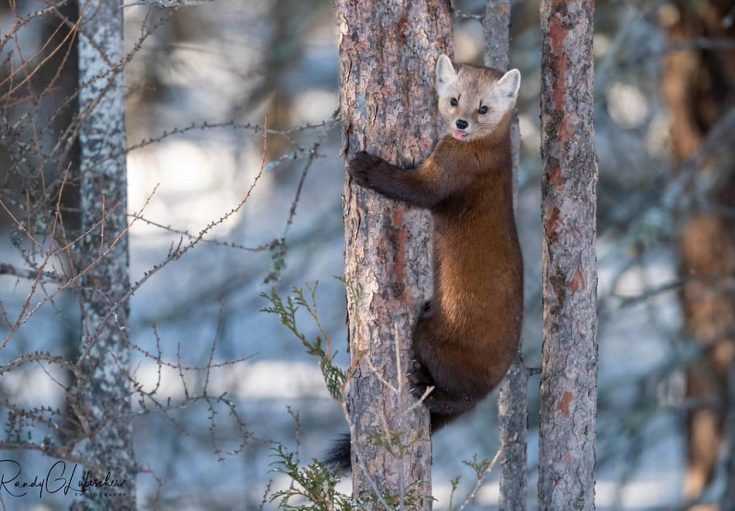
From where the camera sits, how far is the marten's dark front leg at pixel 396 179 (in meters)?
3.96

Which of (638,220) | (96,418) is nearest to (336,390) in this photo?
(96,418)

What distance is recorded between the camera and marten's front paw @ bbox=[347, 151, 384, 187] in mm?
3951

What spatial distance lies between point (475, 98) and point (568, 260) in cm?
76

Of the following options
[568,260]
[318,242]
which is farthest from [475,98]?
[318,242]

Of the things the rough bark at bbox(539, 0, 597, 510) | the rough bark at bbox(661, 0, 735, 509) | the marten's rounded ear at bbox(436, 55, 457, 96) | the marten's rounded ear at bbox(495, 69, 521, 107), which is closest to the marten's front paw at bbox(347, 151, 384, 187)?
the marten's rounded ear at bbox(436, 55, 457, 96)

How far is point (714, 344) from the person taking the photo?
8805mm

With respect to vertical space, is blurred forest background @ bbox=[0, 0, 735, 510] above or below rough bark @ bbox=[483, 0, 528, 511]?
above

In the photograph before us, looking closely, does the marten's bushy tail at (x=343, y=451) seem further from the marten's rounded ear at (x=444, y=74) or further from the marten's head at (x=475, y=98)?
the marten's rounded ear at (x=444, y=74)

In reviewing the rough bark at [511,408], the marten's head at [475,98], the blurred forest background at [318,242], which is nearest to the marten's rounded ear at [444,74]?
the marten's head at [475,98]

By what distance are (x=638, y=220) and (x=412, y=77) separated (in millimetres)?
4252

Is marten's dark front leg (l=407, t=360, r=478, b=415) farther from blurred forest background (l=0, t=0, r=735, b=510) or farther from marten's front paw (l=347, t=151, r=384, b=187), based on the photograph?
blurred forest background (l=0, t=0, r=735, b=510)

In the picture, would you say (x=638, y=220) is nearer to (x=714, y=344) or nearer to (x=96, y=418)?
(x=714, y=344)

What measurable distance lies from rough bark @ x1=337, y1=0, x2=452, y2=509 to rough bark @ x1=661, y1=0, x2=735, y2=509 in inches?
212

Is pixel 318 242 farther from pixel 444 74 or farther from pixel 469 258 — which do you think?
pixel 444 74
